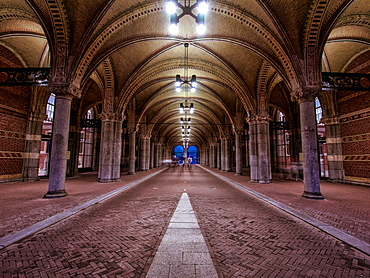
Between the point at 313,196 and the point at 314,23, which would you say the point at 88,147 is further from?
the point at 314,23

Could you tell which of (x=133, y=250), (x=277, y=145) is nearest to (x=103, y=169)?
(x=133, y=250)

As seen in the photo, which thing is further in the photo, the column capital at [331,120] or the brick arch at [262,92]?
the column capital at [331,120]

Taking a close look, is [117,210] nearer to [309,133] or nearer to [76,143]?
[309,133]

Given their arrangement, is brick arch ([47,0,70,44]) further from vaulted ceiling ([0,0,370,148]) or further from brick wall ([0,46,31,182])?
brick wall ([0,46,31,182])

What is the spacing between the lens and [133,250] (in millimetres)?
3016

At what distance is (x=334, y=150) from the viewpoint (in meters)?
13.1

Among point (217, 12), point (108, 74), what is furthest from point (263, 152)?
point (108, 74)

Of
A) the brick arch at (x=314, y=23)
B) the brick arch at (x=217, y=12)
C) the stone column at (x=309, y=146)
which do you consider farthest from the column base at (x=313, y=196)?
the brick arch at (x=314, y=23)

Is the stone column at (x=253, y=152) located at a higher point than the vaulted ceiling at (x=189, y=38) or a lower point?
lower

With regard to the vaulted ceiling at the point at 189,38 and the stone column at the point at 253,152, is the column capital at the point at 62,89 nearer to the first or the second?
the vaulted ceiling at the point at 189,38

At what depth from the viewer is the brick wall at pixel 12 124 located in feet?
36.4

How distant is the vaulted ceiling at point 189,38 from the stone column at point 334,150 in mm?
4129

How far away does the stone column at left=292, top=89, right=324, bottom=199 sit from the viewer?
736 cm

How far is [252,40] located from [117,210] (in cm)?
1063
